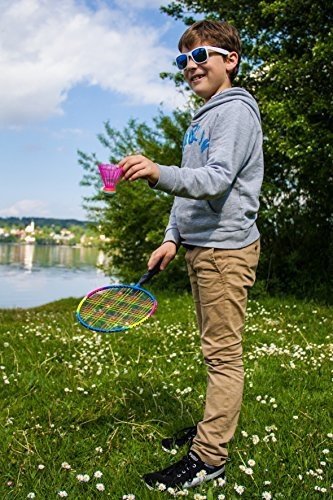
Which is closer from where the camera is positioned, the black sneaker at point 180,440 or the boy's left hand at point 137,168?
the boy's left hand at point 137,168

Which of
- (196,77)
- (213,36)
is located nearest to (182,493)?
(196,77)

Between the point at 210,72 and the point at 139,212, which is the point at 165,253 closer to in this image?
the point at 210,72

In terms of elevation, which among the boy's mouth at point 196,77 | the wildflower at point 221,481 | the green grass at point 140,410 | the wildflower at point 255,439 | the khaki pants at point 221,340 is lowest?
the green grass at point 140,410

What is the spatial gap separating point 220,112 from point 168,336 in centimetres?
516

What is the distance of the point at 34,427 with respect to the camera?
4820mm

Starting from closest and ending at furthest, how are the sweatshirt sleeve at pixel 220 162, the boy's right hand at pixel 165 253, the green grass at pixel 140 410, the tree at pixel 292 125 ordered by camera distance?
1. the sweatshirt sleeve at pixel 220 162
2. the green grass at pixel 140 410
3. the boy's right hand at pixel 165 253
4. the tree at pixel 292 125

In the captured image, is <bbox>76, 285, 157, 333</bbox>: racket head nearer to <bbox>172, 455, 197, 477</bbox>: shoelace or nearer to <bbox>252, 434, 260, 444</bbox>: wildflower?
<bbox>172, 455, 197, 477</bbox>: shoelace

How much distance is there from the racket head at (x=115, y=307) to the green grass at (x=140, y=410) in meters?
0.91

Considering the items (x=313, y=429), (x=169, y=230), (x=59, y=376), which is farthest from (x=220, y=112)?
(x=59, y=376)

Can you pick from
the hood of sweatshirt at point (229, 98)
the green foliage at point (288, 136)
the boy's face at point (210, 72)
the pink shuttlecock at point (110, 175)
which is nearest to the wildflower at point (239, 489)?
the pink shuttlecock at point (110, 175)

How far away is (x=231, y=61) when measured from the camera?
3855mm

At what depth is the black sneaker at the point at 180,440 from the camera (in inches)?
172

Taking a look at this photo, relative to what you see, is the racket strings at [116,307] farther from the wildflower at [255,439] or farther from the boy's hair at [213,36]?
the boy's hair at [213,36]

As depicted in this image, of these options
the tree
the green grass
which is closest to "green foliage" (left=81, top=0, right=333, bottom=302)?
the tree
